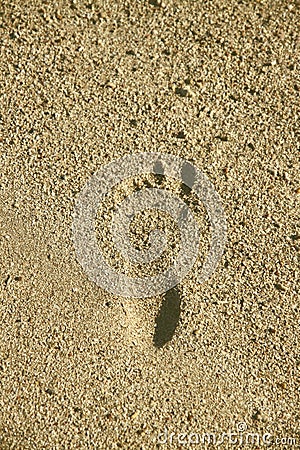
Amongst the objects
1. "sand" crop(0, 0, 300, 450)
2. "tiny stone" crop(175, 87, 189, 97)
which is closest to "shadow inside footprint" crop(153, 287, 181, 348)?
"sand" crop(0, 0, 300, 450)

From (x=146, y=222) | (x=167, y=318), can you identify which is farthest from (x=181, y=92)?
(x=167, y=318)

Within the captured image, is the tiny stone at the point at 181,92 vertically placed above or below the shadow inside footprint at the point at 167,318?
above

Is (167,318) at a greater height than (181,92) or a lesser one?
lesser

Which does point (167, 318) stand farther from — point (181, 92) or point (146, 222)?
point (181, 92)

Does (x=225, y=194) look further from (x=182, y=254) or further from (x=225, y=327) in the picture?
(x=225, y=327)

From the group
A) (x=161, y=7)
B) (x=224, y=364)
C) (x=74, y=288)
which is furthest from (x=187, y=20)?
(x=224, y=364)

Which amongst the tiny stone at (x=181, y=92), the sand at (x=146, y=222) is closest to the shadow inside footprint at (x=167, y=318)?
the sand at (x=146, y=222)

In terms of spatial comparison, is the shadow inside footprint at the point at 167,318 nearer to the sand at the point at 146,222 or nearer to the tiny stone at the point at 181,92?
the sand at the point at 146,222
